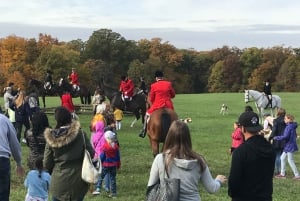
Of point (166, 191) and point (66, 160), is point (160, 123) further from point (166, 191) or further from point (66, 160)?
point (166, 191)

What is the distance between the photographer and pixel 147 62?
316ft

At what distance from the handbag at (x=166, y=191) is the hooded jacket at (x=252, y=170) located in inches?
29.1

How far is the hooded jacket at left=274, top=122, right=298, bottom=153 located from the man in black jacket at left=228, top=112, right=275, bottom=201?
309 inches

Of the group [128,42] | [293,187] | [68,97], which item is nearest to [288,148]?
[293,187]

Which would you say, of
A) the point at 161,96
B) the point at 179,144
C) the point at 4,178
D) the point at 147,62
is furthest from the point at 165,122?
the point at 147,62

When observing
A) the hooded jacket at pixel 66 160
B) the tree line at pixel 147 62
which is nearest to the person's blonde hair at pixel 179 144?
the hooded jacket at pixel 66 160

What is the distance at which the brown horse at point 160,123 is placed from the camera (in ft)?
44.6

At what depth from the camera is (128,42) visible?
340 ft

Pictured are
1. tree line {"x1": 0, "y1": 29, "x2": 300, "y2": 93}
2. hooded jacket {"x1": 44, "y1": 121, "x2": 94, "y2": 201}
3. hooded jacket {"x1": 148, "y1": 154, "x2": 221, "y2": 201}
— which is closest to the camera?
hooded jacket {"x1": 148, "y1": 154, "x2": 221, "y2": 201}

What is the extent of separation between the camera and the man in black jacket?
5.59 meters

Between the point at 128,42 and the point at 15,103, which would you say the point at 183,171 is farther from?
the point at 128,42

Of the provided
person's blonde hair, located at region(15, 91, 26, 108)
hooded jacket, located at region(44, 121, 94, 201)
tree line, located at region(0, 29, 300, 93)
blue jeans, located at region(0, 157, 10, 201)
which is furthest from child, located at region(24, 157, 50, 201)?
tree line, located at region(0, 29, 300, 93)

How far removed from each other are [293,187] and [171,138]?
7.54 metres

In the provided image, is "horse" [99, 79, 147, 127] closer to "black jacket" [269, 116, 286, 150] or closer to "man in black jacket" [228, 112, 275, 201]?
"black jacket" [269, 116, 286, 150]
